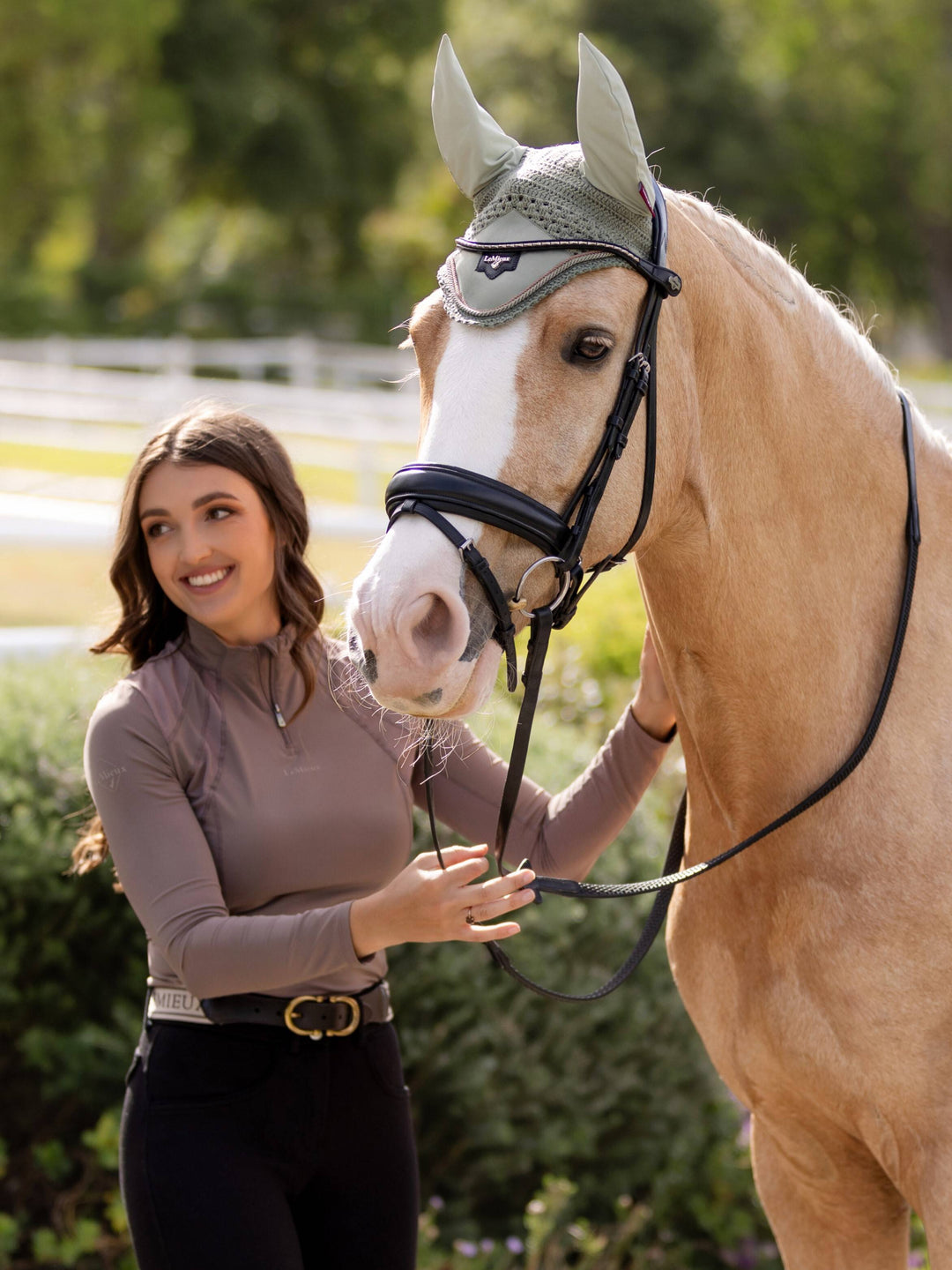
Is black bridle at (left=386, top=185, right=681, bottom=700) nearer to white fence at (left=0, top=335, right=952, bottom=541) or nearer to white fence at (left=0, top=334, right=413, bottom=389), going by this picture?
white fence at (left=0, top=335, right=952, bottom=541)

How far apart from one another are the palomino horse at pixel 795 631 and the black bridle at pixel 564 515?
0.9 inches

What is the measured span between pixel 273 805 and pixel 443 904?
525mm

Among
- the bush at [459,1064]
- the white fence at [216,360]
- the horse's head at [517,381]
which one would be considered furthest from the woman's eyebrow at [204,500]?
the white fence at [216,360]

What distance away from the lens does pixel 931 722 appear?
2.11m

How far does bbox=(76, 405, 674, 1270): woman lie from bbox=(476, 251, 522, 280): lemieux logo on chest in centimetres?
72

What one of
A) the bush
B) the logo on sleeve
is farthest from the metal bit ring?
the bush

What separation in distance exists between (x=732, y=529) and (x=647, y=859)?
6.49 feet

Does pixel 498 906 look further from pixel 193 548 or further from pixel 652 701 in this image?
pixel 193 548

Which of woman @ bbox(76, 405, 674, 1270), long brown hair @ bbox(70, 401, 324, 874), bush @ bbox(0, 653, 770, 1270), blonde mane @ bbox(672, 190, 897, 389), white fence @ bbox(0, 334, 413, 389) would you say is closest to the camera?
blonde mane @ bbox(672, 190, 897, 389)

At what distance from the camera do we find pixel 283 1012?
232cm

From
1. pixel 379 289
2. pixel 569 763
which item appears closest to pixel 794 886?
pixel 569 763

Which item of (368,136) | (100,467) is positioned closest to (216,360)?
(100,467)

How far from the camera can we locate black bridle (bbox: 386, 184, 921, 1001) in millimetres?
1764

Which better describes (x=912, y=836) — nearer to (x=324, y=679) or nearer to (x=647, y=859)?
(x=324, y=679)
